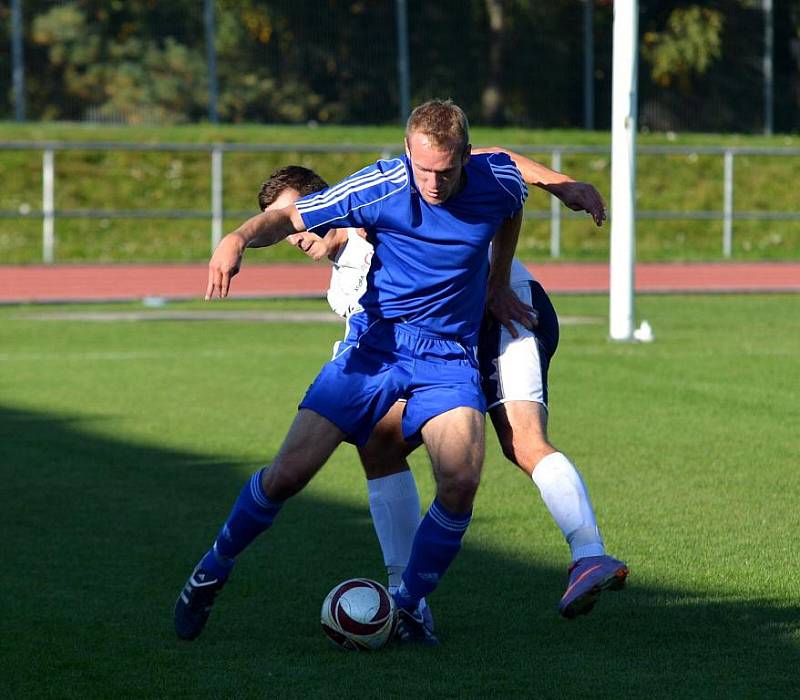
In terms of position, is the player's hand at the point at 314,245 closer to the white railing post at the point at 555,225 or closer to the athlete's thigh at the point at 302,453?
the athlete's thigh at the point at 302,453

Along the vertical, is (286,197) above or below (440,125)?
below

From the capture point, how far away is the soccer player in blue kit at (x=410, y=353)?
17.8ft

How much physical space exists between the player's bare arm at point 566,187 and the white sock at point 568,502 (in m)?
0.85

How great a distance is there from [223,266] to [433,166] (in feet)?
2.42

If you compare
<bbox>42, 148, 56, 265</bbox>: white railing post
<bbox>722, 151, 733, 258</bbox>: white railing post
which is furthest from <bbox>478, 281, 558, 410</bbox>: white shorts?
<bbox>722, 151, 733, 258</bbox>: white railing post

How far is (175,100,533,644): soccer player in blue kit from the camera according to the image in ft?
17.8

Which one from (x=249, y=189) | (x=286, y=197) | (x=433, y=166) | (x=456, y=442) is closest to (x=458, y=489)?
(x=456, y=442)

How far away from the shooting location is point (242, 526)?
5590 mm

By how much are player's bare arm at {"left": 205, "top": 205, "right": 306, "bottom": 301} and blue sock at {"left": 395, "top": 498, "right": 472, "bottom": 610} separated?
1016 mm

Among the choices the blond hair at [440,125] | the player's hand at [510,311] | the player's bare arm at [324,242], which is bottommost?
the player's hand at [510,311]

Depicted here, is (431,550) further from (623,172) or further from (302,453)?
(623,172)

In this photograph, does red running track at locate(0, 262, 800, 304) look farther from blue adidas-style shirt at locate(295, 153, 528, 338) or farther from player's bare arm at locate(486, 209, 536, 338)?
blue adidas-style shirt at locate(295, 153, 528, 338)

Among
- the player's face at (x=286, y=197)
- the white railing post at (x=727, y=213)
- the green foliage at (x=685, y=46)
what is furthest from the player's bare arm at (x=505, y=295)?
the green foliage at (x=685, y=46)

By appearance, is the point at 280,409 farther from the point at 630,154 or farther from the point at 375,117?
the point at 375,117
